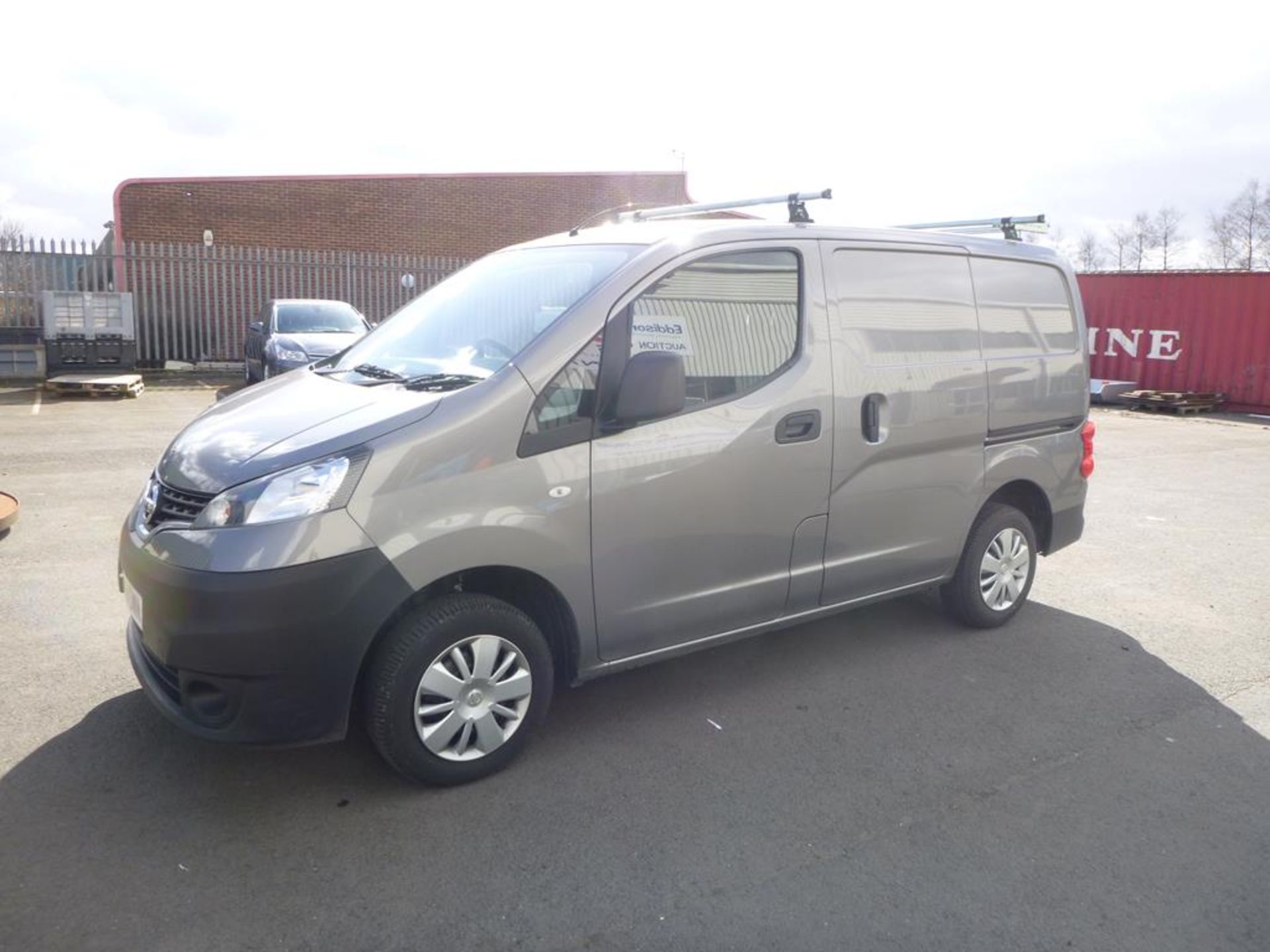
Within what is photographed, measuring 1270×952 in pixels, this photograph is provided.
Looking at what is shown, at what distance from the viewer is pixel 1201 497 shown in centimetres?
910

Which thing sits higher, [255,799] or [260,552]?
[260,552]

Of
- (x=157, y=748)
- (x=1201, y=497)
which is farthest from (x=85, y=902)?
(x=1201, y=497)

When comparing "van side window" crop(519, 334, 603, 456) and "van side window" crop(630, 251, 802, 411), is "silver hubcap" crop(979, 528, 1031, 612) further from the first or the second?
"van side window" crop(519, 334, 603, 456)

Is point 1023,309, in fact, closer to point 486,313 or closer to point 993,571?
point 993,571

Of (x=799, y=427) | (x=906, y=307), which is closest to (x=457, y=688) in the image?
(x=799, y=427)

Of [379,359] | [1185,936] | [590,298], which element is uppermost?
[590,298]

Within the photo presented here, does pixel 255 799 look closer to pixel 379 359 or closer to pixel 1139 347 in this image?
pixel 379 359

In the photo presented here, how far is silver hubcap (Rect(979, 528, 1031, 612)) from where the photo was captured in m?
5.13

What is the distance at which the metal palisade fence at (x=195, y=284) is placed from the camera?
17.7 meters

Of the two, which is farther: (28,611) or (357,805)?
(28,611)

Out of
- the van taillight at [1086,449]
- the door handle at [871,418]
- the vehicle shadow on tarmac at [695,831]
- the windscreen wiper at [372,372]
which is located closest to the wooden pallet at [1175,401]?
the van taillight at [1086,449]

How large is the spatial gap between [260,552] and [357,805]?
0.95m

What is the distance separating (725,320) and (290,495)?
69.5 inches

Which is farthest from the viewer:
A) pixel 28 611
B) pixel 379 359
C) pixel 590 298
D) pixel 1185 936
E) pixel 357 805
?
pixel 28 611
